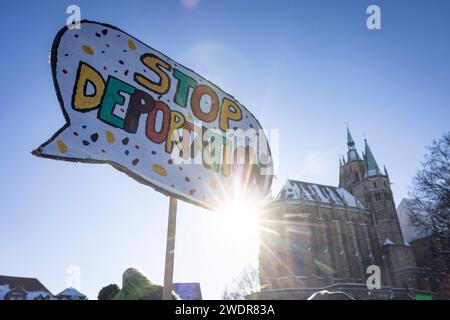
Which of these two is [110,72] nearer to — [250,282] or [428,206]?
[428,206]

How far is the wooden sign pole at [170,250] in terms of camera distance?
2.45 metres

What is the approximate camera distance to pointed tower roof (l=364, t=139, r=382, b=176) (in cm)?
5054

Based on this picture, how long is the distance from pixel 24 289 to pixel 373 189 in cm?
5247

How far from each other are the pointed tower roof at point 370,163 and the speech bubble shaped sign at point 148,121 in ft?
172

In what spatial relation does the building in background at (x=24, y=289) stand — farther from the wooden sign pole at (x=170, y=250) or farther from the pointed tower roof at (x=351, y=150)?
the pointed tower roof at (x=351, y=150)

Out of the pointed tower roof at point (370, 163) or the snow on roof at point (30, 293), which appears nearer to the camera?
the snow on roof at point (30, 293)

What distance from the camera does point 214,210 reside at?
331 cm

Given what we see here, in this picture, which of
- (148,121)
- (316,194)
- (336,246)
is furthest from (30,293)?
(148,121)

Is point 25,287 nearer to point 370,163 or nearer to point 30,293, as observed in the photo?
point 30,293

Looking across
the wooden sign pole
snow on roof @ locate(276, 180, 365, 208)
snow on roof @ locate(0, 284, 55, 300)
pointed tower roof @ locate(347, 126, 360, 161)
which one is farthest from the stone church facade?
the wooden sign pole

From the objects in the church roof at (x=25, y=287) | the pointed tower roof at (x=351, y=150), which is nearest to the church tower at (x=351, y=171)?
the pointed tower roof at (x=351, y=150)

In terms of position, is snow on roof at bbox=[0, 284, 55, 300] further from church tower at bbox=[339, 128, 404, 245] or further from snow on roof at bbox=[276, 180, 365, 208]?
church tower at bbox=[339, 128, 404, 245]

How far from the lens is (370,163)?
5209cm
